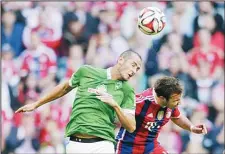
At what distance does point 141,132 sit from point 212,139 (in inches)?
231

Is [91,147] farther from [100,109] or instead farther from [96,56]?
[96,56]

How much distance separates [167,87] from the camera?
844 centimetres

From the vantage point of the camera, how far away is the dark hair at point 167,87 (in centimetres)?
838

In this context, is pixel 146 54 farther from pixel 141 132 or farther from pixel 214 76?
pixel 141 132

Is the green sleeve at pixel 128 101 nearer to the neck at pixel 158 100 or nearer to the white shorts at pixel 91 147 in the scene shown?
the white shorts at pixel 91 147

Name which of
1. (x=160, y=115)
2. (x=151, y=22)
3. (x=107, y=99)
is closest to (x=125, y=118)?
(x=107, y=99)

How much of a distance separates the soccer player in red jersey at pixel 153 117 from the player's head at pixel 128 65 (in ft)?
1.79

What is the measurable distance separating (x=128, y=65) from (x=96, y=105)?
0.54 metres

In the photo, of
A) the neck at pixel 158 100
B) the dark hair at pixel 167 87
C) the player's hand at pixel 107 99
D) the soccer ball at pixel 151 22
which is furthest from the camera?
the soccer ball at pixel 151 22

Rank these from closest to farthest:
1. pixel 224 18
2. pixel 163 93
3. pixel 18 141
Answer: pixel 163 93 < pixel 18 141 < pixel 224 18

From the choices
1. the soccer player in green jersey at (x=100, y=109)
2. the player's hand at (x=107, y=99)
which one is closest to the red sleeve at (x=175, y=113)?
the soccer player in green jersey at (x=100, y=109)

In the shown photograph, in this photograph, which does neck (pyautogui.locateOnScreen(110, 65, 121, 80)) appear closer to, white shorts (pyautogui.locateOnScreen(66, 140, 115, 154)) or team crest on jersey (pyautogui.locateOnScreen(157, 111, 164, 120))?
white shorts (pyautogui.locateOnScreen(66, 140, 115, 154))

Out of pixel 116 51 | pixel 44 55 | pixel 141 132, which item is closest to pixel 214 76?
pixel 116 51

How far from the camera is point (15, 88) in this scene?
14.9m
